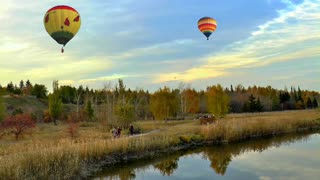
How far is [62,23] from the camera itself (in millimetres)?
26000

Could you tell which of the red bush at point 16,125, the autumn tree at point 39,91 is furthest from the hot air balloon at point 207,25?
the autumn tree at point 39,91

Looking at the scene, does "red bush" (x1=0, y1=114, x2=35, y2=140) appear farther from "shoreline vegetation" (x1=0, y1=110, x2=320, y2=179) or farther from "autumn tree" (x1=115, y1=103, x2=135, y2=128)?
"autumn tree" (x1=115, y1=103, x2=135, y2=128)

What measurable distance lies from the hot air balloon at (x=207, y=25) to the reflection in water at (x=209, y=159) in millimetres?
13388

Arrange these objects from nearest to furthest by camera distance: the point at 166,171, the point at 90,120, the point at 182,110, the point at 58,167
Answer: the point at 58,167, the point at 166,171, the point at 90,120, the point at 182,110

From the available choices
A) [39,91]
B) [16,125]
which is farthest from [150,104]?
[39,91]

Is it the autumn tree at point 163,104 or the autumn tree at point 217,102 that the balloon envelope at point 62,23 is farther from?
the autumn tree at point 217,102

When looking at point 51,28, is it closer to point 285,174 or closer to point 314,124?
point 285,174

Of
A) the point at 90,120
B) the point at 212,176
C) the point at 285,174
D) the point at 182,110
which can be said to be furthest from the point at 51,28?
the point at 182,110

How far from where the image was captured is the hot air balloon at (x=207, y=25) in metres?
39.7

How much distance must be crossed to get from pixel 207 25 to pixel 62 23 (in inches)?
718

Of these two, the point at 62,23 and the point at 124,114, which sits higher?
the point at 62,23

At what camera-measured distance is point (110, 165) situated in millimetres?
20906

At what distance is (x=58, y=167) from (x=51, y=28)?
43.5 ft

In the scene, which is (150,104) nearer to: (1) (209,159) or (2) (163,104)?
(2) (163,104)
